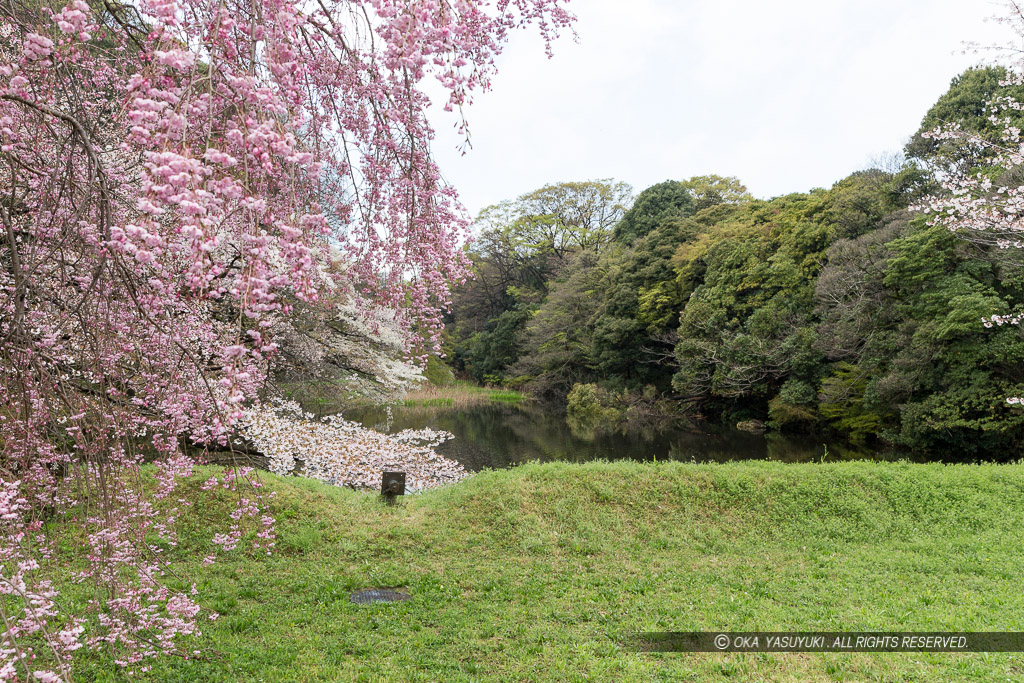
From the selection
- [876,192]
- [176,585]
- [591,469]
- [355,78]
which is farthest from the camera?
[876,192]

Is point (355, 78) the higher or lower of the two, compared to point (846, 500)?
higher

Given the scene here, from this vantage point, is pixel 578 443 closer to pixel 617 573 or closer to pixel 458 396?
pixel 458 396

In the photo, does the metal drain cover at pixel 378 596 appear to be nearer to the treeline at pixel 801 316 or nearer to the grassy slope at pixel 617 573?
the grassy slope at pixel 617 573

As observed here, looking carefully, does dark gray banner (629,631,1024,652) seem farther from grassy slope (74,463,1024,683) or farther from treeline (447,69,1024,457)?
treeline (447,69,1024,457)

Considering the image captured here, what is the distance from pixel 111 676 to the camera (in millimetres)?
3885

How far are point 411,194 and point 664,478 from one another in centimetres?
663

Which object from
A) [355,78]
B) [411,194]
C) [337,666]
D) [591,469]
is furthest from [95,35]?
[591,469]

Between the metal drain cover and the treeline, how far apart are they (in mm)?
11861

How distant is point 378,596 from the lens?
5.58m

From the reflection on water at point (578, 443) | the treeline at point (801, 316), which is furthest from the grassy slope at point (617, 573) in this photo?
the reflection on water at point (578, 443)

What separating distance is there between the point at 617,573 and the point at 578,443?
35.7 ft

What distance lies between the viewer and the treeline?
12336 mm

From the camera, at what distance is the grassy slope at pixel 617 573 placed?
430 cm

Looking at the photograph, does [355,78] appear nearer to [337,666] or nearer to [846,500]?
[337,666]
